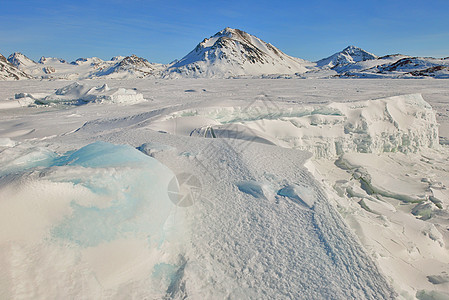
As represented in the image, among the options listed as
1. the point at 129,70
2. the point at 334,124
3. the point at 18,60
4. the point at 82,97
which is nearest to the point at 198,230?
the point at 334,124

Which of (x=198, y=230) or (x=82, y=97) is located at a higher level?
(x=198, y=230)

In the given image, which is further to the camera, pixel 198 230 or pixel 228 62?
pixel 228 62

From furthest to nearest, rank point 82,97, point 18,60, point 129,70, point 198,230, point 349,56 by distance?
point 18,60, point 349,56, point 129,70, point 82,97, point 198,230

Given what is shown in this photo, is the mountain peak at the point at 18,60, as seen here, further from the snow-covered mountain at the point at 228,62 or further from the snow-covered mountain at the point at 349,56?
the snow-covered mountain at the point at 349,56

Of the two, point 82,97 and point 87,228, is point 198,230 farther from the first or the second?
point 82,97

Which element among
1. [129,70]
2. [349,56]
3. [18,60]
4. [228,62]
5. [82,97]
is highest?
[18,60]

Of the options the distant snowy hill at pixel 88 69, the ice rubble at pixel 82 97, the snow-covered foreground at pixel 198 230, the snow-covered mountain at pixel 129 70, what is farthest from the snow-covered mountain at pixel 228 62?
the snow-covered foreground at pixel 198 230

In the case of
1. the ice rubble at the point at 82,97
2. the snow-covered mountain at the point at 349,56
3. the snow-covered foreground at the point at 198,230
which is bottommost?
the ice rubble at the point at 82,97

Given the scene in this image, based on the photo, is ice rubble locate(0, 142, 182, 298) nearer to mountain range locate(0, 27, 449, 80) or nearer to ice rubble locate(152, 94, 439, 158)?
ice rubble locate(152, 94, 439, 158)

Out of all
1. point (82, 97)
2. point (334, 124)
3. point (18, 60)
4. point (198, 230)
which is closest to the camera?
point (198, 230)
